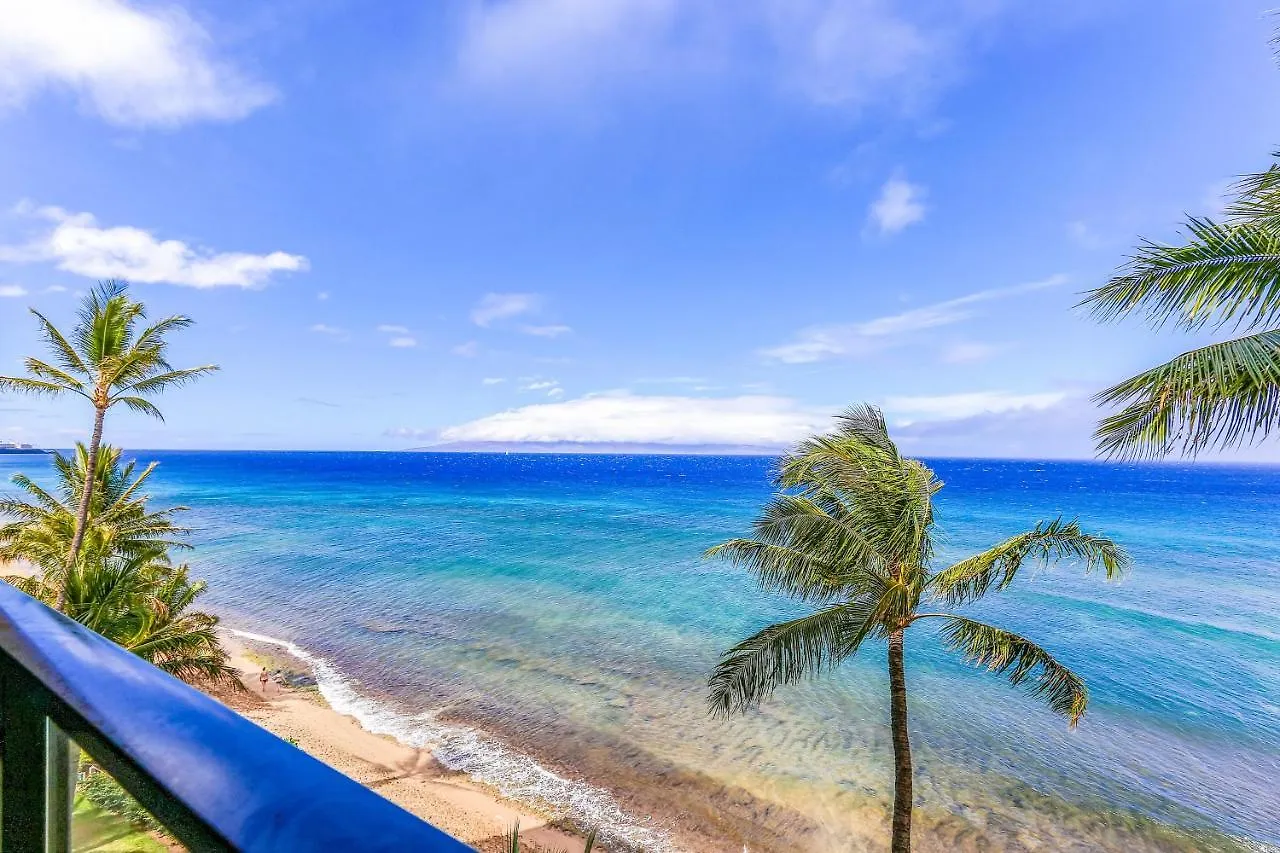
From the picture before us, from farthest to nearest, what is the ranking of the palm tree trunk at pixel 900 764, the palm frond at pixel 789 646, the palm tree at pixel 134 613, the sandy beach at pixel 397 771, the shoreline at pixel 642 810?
1. the shoreline at pixel 642 810
2. the sandy beach at pixel 397 771
3. the palm tree at pixel 134 613
4. the palm frond at pixel 789 646
5. the palm tree trunk at pixel 900 764

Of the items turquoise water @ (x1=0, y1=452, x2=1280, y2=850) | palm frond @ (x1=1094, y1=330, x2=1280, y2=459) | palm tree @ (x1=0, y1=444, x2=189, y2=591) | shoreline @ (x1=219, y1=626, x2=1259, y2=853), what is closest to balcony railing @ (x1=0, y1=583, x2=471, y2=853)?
palm frond @ (x1=1094, y1=330, x2=1280, y2=459)

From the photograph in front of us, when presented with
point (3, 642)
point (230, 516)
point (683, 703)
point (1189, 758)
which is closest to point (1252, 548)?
point (1189, 758)

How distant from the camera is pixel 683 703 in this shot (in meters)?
17.1

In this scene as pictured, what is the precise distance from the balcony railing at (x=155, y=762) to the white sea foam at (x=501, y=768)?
41.2ft

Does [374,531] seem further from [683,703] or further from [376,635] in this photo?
[683,703]

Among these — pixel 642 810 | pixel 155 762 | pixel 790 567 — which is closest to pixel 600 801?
pixel 642 810

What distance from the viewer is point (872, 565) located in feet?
31.3

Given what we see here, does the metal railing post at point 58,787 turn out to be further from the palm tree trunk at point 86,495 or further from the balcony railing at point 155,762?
the palm tree trunk at point 86,495

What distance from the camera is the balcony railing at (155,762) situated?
1.59 feet

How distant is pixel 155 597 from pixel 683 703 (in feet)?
45.1

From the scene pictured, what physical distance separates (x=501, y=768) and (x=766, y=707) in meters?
7.96

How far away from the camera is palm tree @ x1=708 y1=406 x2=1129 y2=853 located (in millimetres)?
8688

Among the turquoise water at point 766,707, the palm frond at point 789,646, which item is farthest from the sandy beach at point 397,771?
the palm frond at point 789,646

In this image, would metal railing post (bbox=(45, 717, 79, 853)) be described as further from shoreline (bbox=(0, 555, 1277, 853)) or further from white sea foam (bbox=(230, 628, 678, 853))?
white sea foam (bbox=(230, 628, 678, 853))
